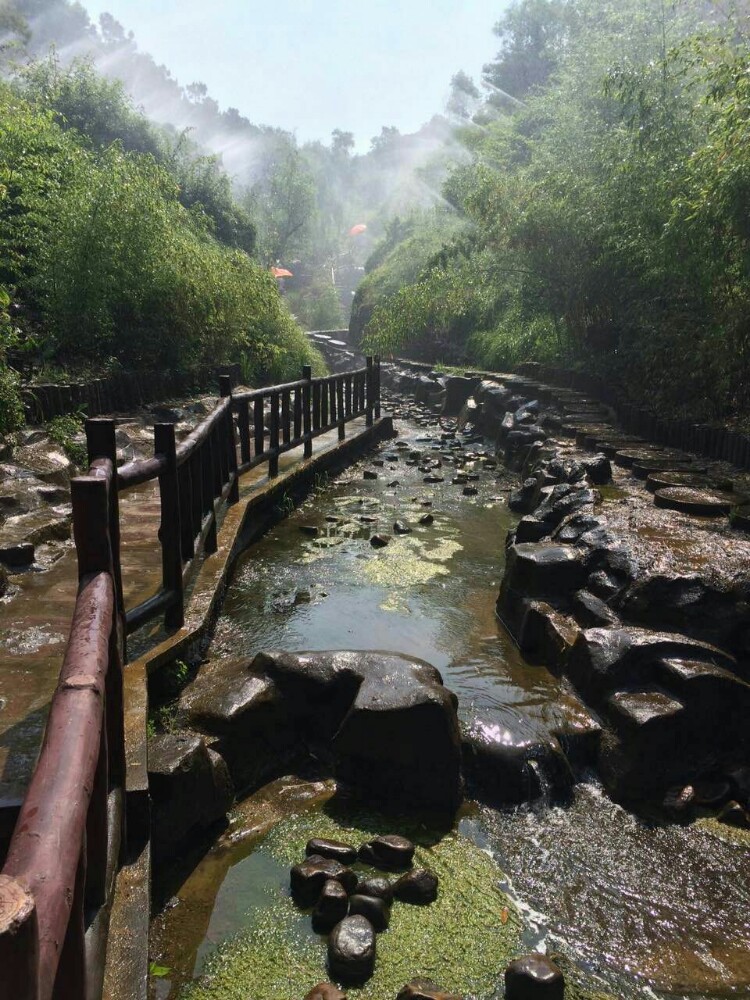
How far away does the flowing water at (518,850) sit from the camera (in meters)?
2.73

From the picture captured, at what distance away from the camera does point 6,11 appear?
30.5 metres

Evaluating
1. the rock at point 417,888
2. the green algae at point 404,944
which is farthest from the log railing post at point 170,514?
the rock at point 417,888

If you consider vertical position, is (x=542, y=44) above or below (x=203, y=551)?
above

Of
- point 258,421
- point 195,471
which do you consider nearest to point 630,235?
point 258,421

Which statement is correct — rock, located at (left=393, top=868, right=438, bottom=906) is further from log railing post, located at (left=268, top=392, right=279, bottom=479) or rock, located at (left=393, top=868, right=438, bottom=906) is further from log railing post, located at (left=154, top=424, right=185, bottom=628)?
log railing post, located at (left=268, top=392, right=279, bottom=479)

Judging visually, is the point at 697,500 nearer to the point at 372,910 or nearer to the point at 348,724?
the point at 348,724

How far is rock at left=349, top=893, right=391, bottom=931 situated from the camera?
2771mm

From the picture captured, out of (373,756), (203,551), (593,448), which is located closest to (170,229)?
(593,448)

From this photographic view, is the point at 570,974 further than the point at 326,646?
No

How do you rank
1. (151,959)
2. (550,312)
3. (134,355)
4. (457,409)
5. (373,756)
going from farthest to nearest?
(457,409), (550,312), (134,355), (373,756), (151,959)

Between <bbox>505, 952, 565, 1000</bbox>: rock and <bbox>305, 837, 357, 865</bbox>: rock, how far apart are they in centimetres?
78

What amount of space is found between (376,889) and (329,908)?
0.68 ft

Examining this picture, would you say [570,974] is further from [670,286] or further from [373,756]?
[670,286]

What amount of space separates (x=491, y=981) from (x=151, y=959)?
1.17 meters
